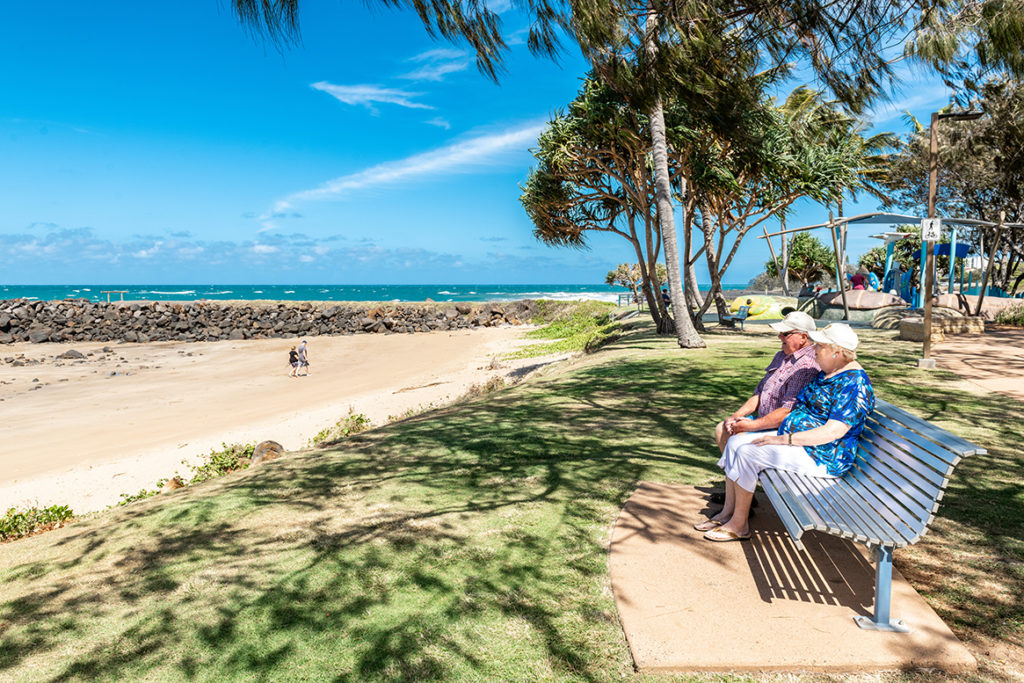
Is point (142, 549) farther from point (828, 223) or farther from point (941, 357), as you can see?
point (828, 223)

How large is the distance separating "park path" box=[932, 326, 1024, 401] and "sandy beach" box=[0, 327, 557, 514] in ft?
30.9

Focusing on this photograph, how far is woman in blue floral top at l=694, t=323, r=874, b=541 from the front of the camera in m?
3.71

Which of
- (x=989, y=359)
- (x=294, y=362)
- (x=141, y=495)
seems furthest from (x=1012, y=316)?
(x=294, y=362)

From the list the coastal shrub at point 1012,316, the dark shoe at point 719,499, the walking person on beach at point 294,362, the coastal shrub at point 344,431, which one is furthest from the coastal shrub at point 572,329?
the dark shoe at point 719,499

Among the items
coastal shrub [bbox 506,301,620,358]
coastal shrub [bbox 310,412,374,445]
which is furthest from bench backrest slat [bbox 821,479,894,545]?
coastal shrub [bbox 506,301,620,358]

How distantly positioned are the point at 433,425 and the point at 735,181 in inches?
437

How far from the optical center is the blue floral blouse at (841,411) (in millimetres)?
3715

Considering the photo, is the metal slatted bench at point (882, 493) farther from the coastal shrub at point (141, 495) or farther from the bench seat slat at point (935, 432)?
the coastal shrub at point (141, 495)

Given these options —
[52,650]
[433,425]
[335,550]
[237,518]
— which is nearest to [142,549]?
[237,518]

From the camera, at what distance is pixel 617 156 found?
A: 16.6 m

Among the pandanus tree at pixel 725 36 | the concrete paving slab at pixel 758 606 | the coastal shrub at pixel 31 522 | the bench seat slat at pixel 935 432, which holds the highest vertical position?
the pandanus tree at pixel 725 36

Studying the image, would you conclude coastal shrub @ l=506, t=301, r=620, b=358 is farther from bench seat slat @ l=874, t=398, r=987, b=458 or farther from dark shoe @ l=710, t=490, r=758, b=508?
bench seat slat @ l=874, t=398, r=987, b=458

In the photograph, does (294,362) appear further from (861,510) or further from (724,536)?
(861,510)

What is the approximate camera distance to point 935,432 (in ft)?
10.8
